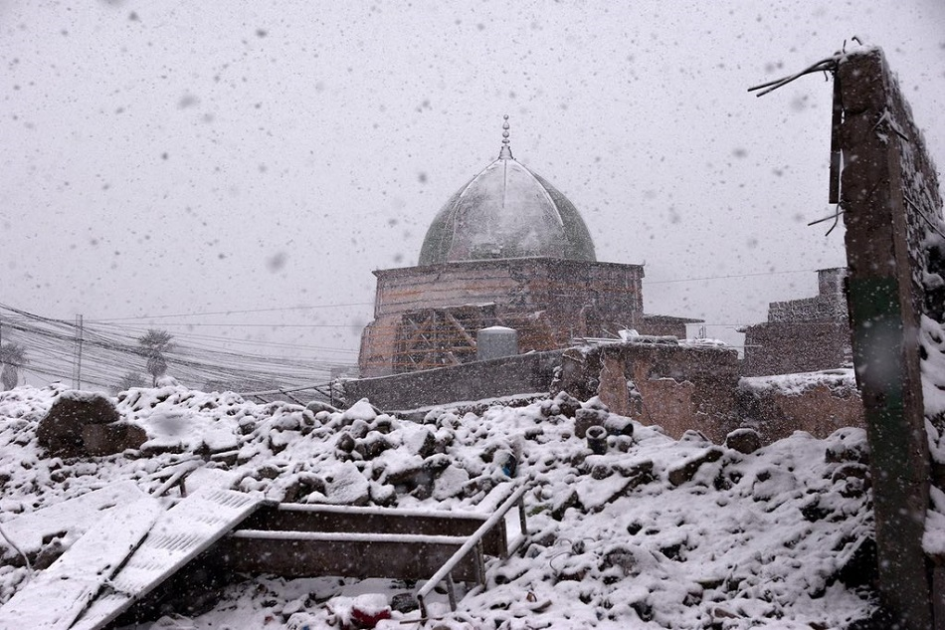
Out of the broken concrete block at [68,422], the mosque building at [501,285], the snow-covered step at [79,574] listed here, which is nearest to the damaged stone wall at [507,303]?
the mosque building at [501,285]

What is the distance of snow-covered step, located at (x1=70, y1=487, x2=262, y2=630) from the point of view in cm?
572

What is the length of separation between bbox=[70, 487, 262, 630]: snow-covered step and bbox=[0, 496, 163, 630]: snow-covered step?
0.08 metres

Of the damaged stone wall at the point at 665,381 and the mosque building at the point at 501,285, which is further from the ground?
the mosque building at the point at 501,285

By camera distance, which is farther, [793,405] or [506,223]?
[506,223]

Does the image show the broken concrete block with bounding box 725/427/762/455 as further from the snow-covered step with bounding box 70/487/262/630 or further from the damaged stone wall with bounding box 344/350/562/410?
the damaged stone wall with bounding box 344/350/562/410

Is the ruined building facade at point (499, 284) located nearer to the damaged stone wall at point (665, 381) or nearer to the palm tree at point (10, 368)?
the damaged stone wall at point (665, 381)

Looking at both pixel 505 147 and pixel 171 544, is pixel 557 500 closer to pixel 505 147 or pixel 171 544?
pixel 171 544

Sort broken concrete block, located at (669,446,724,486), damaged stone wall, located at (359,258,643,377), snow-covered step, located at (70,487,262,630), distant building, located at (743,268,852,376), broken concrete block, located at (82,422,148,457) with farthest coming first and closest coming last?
damaged stone wall, located at (359,258,643,377), distant building, located at (743,268,852,376), broken concrete block, located at (82,422,148,457), broken concrete block, located at (669,446,724,486), snow-covered step, located at (70,487,262,630)

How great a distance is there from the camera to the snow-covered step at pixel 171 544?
5.72 meters

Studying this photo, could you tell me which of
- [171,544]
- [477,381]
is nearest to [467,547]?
[171,544]

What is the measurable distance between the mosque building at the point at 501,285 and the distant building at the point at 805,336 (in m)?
4.13

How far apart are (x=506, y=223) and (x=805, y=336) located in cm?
1004

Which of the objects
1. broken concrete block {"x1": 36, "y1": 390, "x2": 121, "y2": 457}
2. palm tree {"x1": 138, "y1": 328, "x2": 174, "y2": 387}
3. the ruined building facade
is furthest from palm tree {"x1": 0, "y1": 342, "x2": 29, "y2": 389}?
broken concrete block {"x1": 36, "y1": 390, "x2": 121, "y2": 457}

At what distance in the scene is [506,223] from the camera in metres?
27.0
